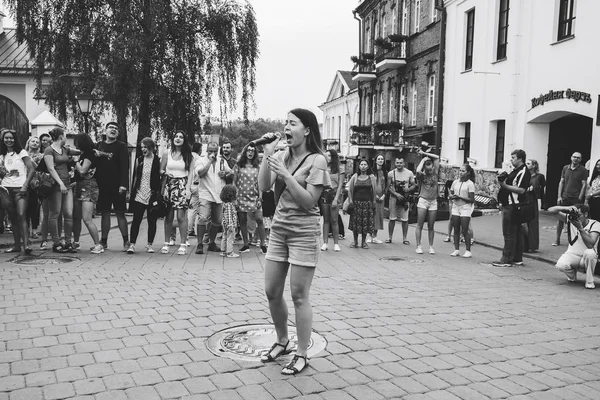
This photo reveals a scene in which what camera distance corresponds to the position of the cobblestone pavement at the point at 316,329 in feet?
13.2

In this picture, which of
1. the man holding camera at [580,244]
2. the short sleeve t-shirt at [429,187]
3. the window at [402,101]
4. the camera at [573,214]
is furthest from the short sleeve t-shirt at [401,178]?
the window at [402,101]

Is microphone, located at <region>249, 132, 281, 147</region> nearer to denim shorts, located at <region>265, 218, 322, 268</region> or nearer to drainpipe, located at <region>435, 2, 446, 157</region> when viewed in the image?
denim shorts, located at <region>265, 218, 322, 268</region>

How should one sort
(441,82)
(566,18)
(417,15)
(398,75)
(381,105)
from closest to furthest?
(566,18) < (441,82) < (417,15) < (398,75) < (381,105)

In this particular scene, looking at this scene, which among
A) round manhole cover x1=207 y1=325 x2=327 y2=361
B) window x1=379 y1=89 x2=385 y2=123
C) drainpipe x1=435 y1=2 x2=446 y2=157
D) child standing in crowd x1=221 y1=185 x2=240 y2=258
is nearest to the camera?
round manhole cover x1=207 y1=325 x2=327 y2=361

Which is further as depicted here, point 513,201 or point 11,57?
point 11,57

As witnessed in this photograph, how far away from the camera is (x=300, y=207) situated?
4.27 m

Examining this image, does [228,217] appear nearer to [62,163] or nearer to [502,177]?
[62,163]

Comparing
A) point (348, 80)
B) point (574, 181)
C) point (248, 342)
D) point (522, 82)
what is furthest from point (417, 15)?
point (248, 342)

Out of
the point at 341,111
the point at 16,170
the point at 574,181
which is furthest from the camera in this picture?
the point at 341,111

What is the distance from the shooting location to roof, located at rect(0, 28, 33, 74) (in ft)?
94.2

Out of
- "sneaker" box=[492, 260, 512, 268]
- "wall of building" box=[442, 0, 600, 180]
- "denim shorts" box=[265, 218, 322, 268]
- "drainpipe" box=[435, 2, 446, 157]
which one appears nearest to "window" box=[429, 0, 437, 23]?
"drainpipe" box=[435, 2, 446, 157]

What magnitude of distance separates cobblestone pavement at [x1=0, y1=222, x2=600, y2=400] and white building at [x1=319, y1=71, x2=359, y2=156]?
35.2 metres

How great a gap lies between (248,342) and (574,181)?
994cm

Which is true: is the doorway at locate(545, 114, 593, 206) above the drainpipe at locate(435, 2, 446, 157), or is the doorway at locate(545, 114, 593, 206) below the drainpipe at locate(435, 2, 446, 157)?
below
